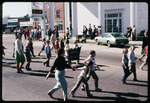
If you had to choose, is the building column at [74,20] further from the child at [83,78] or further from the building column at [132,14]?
the child at [83,78]

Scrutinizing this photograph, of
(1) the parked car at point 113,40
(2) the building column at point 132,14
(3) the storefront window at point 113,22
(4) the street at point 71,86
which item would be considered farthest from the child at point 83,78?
(3) the storefront window at point 113,22

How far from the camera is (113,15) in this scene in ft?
99.7

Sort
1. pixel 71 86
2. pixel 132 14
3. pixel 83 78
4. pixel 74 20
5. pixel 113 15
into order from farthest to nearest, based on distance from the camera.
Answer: pixel 74 20
pixel 113 15
pixel 132 14
pixel 71 86
pixel 83 78

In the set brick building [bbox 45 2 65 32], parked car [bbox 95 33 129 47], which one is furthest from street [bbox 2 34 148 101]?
brick building [bbox 45 2 65 32]

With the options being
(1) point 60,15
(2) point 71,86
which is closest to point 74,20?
(1) point 60,15

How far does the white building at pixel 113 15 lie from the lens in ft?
87.6

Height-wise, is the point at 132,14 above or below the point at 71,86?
above

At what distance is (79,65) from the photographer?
1296cm

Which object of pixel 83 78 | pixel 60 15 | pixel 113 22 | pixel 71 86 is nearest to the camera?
pixel 83 78

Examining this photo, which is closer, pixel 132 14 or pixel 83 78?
pixel 83 78

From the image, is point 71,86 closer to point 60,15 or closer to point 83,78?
point 83,78

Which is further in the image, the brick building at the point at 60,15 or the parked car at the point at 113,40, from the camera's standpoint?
the brick building at the point at 60,15

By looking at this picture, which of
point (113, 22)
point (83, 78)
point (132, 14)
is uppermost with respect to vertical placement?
point (132, 14)

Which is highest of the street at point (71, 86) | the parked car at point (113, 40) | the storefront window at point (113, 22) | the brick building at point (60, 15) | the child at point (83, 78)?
the brick building at point (60, 15)
